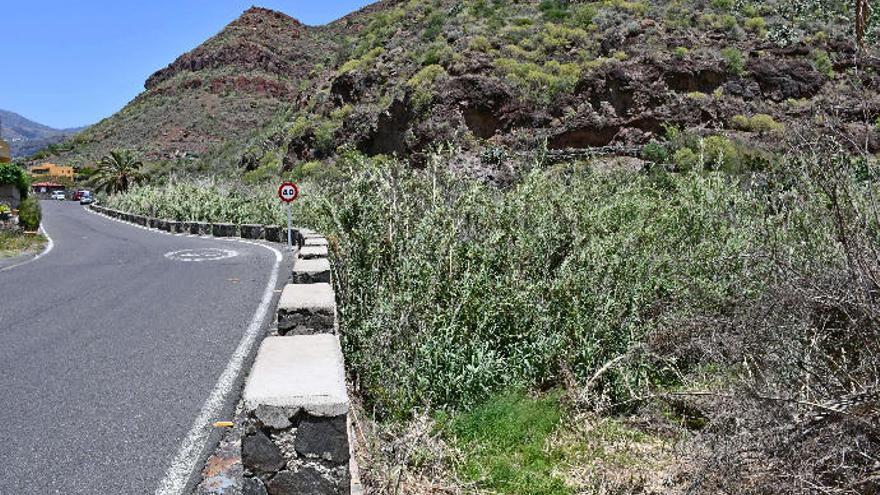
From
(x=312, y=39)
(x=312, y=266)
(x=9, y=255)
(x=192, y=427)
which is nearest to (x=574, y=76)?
(x=9, y=255)

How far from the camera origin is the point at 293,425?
2.52m

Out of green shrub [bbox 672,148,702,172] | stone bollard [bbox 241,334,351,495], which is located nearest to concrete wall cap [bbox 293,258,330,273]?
stone bollard [bbox 241,334,351,495]

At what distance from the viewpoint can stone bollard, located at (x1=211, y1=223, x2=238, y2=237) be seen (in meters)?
21.9

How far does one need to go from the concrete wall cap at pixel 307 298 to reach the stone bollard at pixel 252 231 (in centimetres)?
1638

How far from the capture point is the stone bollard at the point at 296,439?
250cm

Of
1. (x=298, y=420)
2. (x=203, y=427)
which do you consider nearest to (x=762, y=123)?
(x=203, y=427)

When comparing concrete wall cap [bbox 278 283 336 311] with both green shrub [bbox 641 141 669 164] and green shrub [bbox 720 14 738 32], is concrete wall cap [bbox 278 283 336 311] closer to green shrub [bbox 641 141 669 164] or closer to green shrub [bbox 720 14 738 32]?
green shrub [bbox 641 141 669 164]

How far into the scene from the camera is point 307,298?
14.7 feet

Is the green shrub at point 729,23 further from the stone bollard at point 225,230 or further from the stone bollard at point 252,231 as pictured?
the stone bollard at point 225,230

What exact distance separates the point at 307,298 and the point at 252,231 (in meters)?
17.2

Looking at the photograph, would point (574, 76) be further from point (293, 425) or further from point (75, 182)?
point (75, 182)

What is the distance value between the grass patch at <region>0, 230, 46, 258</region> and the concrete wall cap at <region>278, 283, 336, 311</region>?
14698 mm

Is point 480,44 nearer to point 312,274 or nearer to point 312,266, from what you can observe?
point 312,266

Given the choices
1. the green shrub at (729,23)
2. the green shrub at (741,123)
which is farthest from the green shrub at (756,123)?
the green shrub at (729,23)
